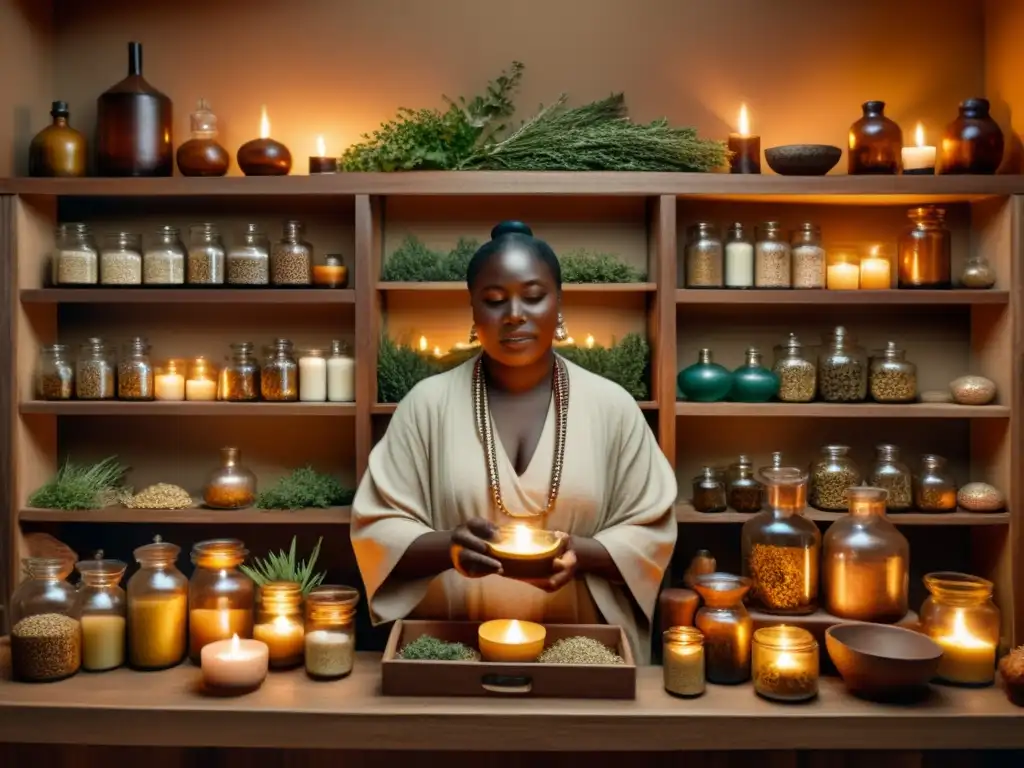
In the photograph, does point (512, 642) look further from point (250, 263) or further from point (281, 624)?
point (250, 263)

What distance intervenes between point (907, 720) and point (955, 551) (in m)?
1.66

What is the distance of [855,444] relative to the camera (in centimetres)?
317

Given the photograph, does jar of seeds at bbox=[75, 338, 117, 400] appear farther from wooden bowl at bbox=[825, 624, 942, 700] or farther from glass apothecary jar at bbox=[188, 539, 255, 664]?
wooden bowl at bbox=[825, 624, 942, 700]

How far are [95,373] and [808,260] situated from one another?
222 cm

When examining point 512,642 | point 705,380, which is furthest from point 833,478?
point 512,642

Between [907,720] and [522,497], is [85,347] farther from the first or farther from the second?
[907,720]

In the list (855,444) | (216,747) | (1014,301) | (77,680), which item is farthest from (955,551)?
(77,680)

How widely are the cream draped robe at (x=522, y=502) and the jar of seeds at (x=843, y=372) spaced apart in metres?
0.80

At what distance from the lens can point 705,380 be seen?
2.87 m

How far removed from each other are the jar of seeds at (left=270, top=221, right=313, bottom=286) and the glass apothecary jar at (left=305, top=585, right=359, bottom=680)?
1.22m

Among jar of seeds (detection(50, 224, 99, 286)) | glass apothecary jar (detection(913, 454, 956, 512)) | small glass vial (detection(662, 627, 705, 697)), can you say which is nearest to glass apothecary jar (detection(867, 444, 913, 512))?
glass apothecary jar (detection(913, 454, 956, 512))

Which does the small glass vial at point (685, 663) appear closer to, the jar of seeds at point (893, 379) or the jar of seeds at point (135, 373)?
the jar of seeds at point (893, 379)

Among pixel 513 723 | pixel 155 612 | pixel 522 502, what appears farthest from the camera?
pixel 522 502

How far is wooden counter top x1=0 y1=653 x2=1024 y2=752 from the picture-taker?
66.7 inches
